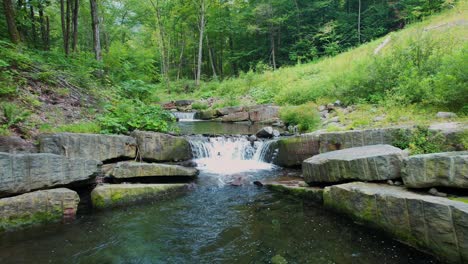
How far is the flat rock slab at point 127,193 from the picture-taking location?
5.32 m

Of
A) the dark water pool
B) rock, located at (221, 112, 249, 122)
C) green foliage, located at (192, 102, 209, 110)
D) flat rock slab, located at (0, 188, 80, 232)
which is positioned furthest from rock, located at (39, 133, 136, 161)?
green foliage, located at (192, 102, 209, 110)

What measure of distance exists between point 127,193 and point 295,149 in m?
4.69

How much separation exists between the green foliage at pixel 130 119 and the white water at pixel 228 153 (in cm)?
133

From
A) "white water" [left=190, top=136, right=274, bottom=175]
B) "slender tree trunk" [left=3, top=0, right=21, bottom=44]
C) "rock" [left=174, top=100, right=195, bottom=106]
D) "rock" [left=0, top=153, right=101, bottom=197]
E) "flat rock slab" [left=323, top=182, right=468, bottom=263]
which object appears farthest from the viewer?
"rock" [left=174, top=100, right=195, bottom=106]

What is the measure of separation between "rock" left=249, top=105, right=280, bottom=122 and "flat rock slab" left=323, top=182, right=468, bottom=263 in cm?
933

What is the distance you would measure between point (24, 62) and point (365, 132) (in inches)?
360

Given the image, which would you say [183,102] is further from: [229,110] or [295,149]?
[295,149]

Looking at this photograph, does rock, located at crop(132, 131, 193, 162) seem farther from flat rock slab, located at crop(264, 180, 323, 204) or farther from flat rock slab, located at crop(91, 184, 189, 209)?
flat rock slab, located at crop(264, 180, 323, 204)

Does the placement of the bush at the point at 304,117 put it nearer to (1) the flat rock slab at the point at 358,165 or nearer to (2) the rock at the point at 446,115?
(2) the rock at the point at 446,115

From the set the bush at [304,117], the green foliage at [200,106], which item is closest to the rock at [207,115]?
the green foliage at [200,106]

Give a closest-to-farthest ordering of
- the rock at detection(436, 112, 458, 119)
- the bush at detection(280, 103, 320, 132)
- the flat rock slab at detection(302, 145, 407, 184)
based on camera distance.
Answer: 1. the flat rock slab at detection(302, 145, 407, 184)
2. the rock at detection(436, 112, 458, 119)
3. the bush at detection(280, 103, 320, 132)

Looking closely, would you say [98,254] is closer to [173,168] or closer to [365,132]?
[173,168]

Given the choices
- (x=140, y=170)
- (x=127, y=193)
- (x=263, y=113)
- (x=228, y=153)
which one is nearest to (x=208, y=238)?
(x=127, y=193)

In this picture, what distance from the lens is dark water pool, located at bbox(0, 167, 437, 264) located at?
368 centimetres
